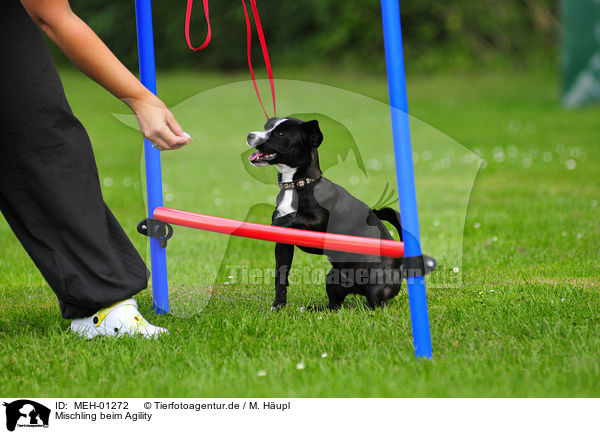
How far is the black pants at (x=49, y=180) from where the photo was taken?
2510 millimetres

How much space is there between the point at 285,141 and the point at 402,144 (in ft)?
1.76

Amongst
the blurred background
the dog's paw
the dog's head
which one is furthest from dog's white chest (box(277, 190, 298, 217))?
the blurred background

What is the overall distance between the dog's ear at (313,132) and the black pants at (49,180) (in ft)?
2.52

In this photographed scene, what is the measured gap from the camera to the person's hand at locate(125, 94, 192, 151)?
7.06 ft

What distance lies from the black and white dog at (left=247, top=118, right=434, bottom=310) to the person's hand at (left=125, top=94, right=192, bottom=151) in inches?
21.7

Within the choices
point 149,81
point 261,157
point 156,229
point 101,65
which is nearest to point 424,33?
point 149,81

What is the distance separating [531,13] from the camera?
68.1 ft

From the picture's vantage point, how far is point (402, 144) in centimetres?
232

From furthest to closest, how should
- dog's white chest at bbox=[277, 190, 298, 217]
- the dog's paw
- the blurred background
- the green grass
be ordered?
1. the blurred background
2. the dog's paw
3. dog's white chest at bbox=[277, 190, 298, 217]
4. the green grass

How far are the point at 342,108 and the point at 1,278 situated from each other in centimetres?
218
